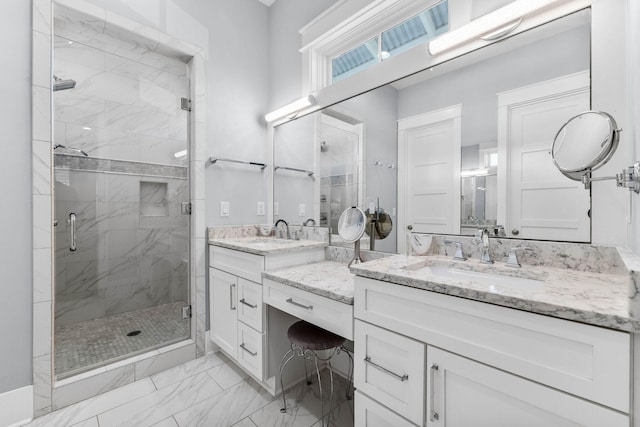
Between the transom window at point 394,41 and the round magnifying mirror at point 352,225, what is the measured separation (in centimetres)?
100

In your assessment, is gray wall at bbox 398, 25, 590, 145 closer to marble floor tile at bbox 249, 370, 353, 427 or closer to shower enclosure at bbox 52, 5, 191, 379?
marble floor tile at bbox 249, 370, 353, 427

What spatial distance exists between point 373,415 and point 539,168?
123 centimetres

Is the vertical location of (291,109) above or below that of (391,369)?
above

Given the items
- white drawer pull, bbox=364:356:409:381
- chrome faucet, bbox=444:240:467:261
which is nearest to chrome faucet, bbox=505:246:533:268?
chrome faucet, bbox=444:240:467:261

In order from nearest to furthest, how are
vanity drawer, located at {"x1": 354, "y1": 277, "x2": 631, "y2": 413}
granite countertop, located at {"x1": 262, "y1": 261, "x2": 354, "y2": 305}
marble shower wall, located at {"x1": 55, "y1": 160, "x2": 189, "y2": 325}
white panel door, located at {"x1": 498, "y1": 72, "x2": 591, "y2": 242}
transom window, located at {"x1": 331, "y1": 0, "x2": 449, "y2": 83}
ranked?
vanity drawer, located at {"x1": 354, "y1": 277, "x2": 631, "y2": 413}
white panel door, located at {"x1": 498, "y1": 72, "x2": 591, "y2": 242}
granite countertop, located at {"x1": 262, "y1": 261, "x2": 354, "y2": 305}
transom window, located at {"x1": 331, "y1": 0, "x2": 449, "y2": 83}
marble shower wall, located at {"x1": 55, "y1": 160, "x2": 189, "y2": 325}

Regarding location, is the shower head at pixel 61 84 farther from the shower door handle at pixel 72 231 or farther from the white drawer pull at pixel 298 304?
the white drawer pull at pixel 298 304

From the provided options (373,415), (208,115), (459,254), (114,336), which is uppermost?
(208,115)

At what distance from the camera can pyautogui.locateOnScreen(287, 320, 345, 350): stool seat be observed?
4.50 ft

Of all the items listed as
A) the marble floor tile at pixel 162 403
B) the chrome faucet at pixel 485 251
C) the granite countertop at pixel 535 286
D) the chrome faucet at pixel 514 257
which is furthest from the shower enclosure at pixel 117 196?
the chrome faucet at pixel 514 257

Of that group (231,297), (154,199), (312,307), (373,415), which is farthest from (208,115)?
(373,415)

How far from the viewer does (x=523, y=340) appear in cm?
75

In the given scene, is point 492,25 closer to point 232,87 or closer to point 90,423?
point 232,87

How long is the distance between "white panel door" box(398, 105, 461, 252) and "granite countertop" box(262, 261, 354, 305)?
426mm

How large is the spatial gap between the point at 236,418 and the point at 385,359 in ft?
3.34
